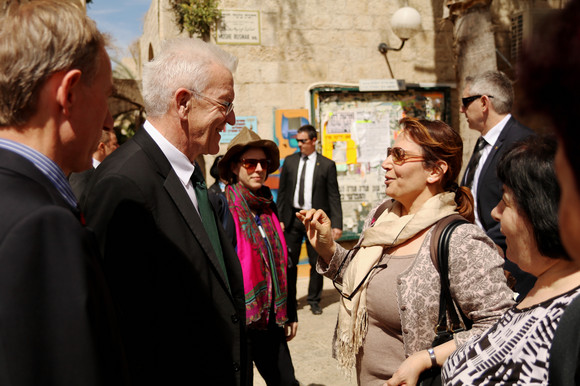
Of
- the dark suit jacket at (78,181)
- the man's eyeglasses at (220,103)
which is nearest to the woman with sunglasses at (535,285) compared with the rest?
the man's eyeglasses at (220,103)

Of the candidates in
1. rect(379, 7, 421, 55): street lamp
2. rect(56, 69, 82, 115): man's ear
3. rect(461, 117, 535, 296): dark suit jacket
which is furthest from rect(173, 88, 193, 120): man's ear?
rect(379, 7, 421, 55): street lamp

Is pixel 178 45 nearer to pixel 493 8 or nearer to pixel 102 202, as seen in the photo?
pixel 102 202

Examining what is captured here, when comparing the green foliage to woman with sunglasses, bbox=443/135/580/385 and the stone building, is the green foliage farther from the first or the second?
woman with sunglasses, bbox=443/135/580/385

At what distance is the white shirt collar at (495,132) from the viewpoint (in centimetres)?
391

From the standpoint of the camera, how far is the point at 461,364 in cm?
165

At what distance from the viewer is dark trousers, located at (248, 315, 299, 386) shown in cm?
333

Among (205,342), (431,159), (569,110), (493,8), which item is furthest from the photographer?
(493,8)

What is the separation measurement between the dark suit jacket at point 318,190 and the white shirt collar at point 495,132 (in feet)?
9.09

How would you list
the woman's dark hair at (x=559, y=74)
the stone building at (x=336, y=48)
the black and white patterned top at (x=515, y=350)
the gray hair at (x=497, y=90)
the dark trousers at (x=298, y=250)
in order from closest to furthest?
the woman's dark hair at (x=559, y=74) < the black and white patterned top at (x=515, y=350) < the gray hair at (x=497, y=90) < the dark trousers at (x=298, y=250) < the stone building at (x=336, y=48)

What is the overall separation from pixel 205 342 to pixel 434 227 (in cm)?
110

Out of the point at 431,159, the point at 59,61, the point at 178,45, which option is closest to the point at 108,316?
the point at 59,61

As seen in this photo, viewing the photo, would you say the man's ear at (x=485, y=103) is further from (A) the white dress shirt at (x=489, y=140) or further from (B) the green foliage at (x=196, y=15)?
(B) the green foliage at (x=196, y=15)

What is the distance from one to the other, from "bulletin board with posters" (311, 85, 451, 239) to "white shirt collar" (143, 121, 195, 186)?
19.2 ft

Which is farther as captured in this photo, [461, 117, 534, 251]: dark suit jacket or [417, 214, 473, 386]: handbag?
[461, 117, 534, 251]: dark suit jacket
